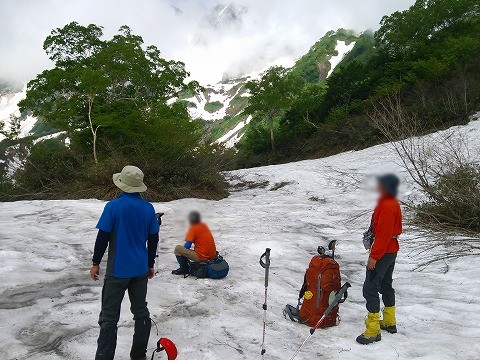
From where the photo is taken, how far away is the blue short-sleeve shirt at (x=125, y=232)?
10.1 ft

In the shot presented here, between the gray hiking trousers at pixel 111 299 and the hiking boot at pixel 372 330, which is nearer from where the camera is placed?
the gray hiking trousers at pixel 111 299

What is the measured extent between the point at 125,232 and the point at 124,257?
0.74ft

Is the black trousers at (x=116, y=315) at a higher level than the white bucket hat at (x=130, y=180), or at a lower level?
lower

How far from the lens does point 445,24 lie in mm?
32469

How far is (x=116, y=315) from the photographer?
3.12 metres

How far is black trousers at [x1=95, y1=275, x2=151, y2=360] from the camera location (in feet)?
10.0

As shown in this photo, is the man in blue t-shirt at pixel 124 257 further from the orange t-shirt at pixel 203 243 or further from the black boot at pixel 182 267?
the black boot at pixel 182 267

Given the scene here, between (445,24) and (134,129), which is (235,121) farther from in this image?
(134,129)

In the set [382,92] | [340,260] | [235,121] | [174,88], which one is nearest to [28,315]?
[340,260]

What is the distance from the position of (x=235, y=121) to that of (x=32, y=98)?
4188 inches

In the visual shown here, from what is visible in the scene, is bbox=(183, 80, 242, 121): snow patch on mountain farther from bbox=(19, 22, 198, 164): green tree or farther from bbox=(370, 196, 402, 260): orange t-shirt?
bbox=(370, 196, 402, 260): orange t-shirt

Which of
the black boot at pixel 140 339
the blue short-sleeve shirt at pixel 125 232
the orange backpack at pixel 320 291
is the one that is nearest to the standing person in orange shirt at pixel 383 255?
the orange backpack at pixel 320 291

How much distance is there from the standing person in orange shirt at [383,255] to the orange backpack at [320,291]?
44cm

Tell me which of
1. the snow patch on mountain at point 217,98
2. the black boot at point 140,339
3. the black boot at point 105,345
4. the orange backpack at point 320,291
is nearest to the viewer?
the black boot at point 105,345
